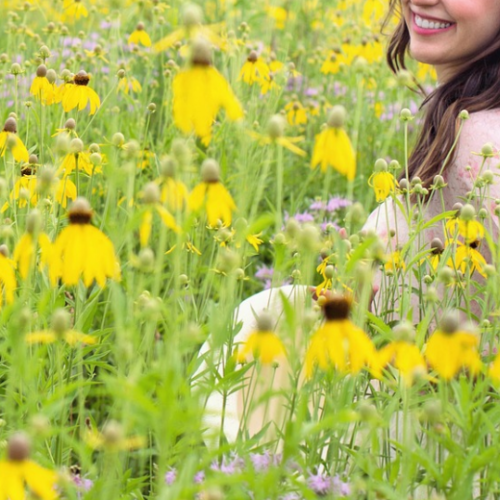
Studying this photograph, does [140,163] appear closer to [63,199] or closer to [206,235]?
[206,235]

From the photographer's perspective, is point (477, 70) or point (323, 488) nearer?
point (323, 488)

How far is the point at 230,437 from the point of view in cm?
170

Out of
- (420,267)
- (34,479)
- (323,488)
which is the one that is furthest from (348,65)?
(34,479)

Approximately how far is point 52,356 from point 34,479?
27.2 inches

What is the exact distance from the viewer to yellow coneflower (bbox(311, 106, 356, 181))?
1.19 m

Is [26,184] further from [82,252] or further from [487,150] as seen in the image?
[487,150]

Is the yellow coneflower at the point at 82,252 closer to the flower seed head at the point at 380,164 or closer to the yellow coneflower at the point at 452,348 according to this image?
the yellow coneflower at the point at 452,348

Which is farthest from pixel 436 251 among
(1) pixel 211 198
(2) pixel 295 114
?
(2) pixel 295 114

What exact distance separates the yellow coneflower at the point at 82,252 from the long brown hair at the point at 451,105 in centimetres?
99

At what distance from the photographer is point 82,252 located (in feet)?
3.91

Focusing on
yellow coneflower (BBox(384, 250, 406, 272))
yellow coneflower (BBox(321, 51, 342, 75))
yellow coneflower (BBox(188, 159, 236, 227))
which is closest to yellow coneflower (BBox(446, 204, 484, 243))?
yellow coneflower (BBox(384, 250, 406, 272))

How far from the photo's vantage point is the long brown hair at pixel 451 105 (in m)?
2.07

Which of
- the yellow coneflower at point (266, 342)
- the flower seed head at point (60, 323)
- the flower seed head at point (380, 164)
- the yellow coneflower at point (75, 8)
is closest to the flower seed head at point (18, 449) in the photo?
the flower seed head at point (60, 323)

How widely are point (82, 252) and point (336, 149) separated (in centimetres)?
34
